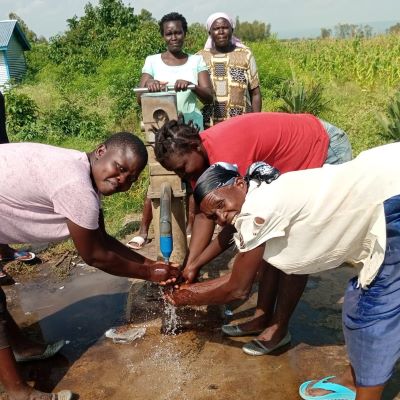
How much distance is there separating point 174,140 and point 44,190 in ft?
2.07

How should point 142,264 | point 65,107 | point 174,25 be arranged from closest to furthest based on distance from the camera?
point 142,264
point 174,25
point 65,107

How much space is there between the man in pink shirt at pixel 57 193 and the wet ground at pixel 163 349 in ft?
1.04

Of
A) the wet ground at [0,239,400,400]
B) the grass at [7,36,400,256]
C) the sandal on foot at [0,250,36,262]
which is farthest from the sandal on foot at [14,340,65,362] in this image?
the grass at [7,36,400,256]

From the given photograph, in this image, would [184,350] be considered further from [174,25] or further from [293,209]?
[174,25]

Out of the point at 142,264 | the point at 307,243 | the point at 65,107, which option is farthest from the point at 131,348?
the point at 65,107

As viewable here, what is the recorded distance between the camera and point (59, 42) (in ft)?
50.9

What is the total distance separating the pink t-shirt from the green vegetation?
2415 millimetres

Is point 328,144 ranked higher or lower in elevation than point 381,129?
higher

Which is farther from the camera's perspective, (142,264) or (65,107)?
(65,107)

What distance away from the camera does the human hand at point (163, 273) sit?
2.41m

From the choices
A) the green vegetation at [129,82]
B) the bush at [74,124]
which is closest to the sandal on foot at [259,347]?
the green vegetation at [129,82]

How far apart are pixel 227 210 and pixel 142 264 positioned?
2.49 feet

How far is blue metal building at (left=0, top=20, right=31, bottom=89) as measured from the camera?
17859 mm

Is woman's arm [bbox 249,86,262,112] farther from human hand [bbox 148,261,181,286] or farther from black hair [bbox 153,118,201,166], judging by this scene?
human hand [bbox 148,261,181,286]
